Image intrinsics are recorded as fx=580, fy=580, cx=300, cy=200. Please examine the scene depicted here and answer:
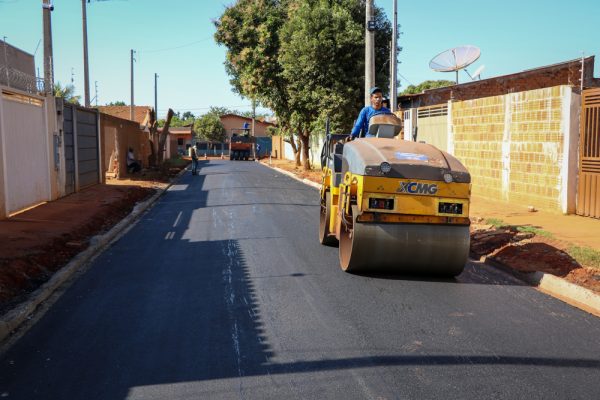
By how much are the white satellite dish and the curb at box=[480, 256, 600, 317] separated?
15.8 metres

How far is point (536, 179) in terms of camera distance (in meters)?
13.2

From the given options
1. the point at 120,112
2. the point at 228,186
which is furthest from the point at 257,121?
the point at 228,186

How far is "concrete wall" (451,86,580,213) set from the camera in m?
12.0

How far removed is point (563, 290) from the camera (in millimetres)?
6934

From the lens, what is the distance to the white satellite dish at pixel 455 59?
22.2 m

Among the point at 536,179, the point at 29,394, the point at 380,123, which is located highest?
the point at 380,123

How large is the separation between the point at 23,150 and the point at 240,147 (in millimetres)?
44144

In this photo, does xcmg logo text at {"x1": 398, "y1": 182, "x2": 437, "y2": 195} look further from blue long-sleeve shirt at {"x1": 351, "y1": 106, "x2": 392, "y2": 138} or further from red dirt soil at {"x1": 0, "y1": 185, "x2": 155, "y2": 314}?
red dirt soil at {"x1": 0, "y1": 185, "x2": 155, "y2": 314}

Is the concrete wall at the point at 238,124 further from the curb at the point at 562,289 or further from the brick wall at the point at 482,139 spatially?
the curb at the point at 562,289

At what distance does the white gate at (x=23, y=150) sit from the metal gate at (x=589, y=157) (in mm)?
11956

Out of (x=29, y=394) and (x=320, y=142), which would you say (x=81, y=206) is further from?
(x=320, y=142)

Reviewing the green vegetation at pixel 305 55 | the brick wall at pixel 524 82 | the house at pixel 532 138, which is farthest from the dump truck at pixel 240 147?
the house at pixel 532 138

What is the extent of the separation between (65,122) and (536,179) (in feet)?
44.7

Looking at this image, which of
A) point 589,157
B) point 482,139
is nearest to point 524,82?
point 482,139
